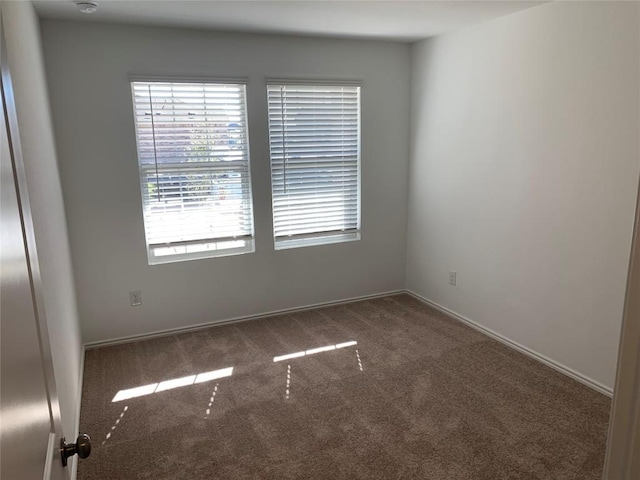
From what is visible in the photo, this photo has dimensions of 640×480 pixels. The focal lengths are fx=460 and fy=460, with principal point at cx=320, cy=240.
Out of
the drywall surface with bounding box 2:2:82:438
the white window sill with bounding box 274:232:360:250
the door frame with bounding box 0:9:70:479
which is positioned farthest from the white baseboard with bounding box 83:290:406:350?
the door frame with bounding box 0:9:70:479

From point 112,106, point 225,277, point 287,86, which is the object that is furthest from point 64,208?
point 287,86

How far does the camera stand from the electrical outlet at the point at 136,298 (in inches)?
141

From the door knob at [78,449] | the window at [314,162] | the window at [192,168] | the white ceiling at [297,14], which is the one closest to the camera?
the door knob at [78,449]

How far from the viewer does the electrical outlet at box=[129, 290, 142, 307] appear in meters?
3.57

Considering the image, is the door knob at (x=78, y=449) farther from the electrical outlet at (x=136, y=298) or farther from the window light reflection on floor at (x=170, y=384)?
the electrical outlet at (x=136, y=298)

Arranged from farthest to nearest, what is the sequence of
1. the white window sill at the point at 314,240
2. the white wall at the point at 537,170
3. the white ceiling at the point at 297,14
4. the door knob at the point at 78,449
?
the white window sill at the point at 314,240 → the white ceiling at the point at 297,14 → the white wall at the point at 537,170 → the door knob at the point at 78,449

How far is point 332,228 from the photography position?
4.23 metres

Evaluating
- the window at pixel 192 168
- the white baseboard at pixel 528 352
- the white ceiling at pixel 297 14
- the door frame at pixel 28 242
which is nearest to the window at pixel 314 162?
the window at pixel 192 168

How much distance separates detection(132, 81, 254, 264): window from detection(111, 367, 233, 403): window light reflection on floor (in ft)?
3.39

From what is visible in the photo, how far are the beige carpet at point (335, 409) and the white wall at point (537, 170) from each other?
0.38m

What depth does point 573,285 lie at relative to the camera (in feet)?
9.52

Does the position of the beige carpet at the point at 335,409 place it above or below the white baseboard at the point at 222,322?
below

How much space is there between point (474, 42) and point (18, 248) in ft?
11.4

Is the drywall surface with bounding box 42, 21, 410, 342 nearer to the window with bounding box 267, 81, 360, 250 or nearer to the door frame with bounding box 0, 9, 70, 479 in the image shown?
the window with bounding box 267, 81, 360, 250
